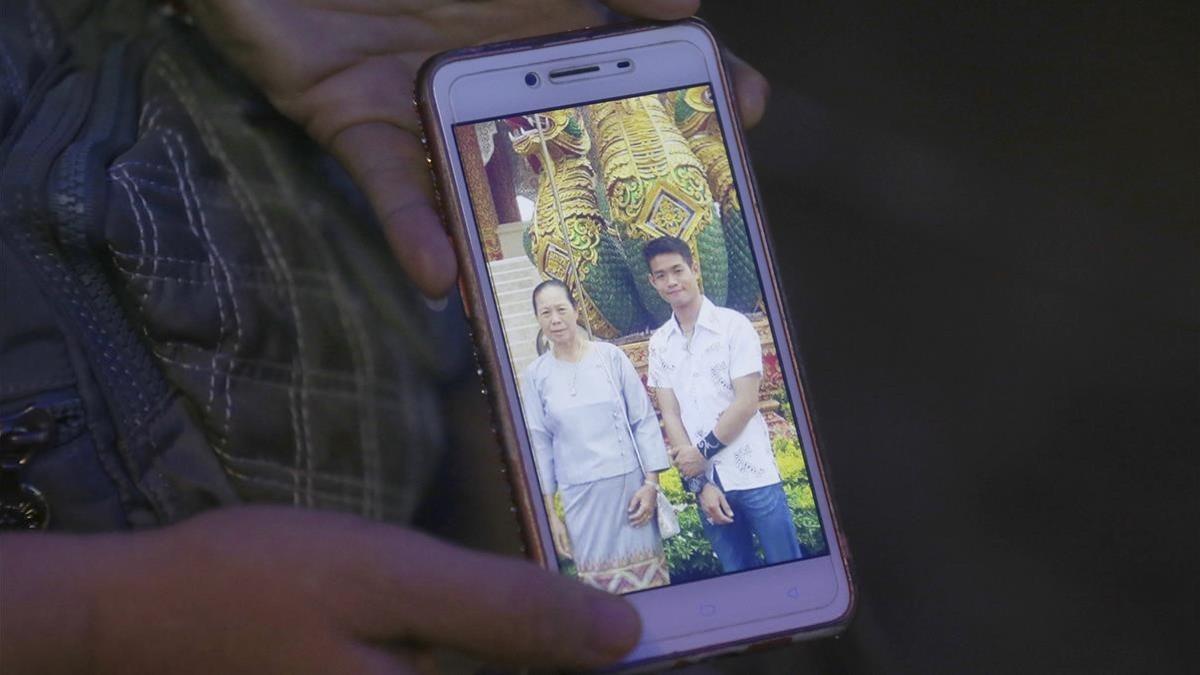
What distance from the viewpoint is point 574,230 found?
626 millimetres

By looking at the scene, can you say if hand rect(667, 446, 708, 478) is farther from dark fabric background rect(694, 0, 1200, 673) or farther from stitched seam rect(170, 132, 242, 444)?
stitched seam rect(170, 132, 242, 444)

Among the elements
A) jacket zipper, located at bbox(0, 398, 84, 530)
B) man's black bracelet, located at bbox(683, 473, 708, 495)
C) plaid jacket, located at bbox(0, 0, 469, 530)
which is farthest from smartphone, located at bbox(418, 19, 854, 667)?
jacket zipper, located at bbox(0, 398, 84, 530)

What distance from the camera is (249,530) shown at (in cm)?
48

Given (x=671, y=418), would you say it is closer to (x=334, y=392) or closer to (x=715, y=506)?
(x=715, y=506)

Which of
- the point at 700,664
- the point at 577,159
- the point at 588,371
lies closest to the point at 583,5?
the point at 577,159

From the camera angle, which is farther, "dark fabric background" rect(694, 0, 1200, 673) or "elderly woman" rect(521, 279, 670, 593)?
"dark fabric background" rect(694, 0, 1200, 673)

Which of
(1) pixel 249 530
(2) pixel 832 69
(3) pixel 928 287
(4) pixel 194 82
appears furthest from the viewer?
(2) pixel 832 69

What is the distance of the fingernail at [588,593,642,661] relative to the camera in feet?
1.59

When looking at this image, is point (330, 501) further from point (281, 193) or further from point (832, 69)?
point (832, 69)

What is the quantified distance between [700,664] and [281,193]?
0.37 metres

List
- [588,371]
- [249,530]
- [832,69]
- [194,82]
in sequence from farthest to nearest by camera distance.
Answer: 1. [832,69]
2. [194,82]
3. [588,371]
4. [249,530]

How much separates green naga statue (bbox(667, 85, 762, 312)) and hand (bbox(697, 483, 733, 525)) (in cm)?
10

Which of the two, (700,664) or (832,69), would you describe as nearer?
(700,664)

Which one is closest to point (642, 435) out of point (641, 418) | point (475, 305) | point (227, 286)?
point (641, 418)
